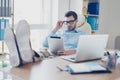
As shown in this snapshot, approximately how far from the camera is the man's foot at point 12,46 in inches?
63.8

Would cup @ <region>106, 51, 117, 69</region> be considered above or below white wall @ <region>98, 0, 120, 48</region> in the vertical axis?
below

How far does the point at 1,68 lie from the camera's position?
162cm

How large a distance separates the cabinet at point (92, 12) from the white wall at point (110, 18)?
8 cm

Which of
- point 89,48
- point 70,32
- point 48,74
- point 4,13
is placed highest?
point 4,13

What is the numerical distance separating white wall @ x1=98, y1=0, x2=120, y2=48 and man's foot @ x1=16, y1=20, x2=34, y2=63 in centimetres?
230

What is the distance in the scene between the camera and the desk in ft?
4.61

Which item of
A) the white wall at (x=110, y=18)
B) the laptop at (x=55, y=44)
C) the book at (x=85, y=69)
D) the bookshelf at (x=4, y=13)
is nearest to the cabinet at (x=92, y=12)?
the white wall at (x=110, y=18)

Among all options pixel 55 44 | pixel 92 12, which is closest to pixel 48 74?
pixel 55 44

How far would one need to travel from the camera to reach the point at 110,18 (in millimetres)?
3760

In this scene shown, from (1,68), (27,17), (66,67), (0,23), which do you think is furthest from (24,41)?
(27,17)

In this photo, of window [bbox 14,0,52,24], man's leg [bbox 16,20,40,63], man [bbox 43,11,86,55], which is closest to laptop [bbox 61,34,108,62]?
man's leg [bbox 16,20,40,63]

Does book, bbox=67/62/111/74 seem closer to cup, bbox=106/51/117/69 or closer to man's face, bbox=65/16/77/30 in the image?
cup, bbox=106/51/117/69

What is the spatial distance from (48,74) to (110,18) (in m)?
2.59

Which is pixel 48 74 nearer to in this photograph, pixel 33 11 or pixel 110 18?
pixel 33 11
